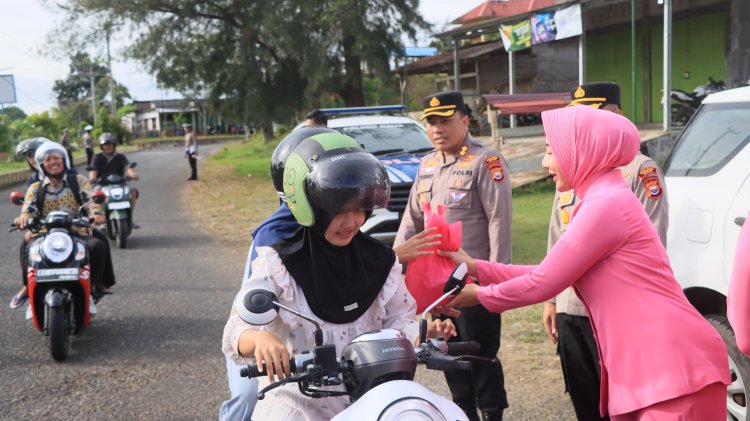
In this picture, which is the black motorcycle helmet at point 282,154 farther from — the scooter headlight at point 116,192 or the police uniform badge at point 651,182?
the scooter headlight at point 116,192

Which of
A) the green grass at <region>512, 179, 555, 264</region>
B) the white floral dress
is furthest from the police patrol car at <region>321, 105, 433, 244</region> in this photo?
the white floral dress

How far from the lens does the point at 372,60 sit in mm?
22438

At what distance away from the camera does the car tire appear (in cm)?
387

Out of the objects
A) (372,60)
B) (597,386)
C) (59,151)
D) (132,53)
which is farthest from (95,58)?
(597,386)

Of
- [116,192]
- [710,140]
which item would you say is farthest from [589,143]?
[116,192]

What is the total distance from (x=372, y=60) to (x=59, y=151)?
15.9 m

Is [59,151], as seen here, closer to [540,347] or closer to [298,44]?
[540,347]

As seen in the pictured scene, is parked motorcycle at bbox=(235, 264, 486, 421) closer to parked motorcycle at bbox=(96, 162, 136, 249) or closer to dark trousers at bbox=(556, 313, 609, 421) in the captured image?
dark trousers at bbox=(556, 313, 609, 421)

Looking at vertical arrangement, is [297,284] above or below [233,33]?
below

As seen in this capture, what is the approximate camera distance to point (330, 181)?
94.3 inches

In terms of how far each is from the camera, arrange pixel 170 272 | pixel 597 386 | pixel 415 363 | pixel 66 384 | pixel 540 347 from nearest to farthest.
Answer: pixel 415 363, pixel 597 386, pixel 66 384, pixel 540 347, pixel 170 272

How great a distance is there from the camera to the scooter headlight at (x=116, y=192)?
11.8 m

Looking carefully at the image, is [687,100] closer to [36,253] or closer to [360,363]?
[36,253]

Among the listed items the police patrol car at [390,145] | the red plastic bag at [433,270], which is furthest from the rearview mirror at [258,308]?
the police patrol car at [390,145]
